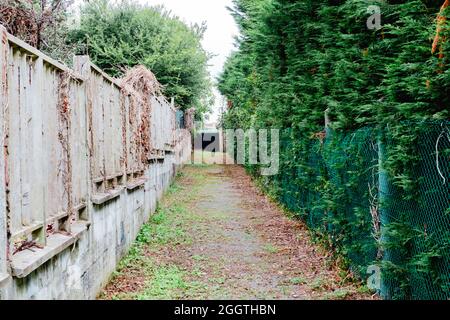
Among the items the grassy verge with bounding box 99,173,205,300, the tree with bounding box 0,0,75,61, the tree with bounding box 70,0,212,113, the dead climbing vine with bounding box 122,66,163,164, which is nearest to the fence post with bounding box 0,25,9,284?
the grassy verge with bounding box 99,173,205,300

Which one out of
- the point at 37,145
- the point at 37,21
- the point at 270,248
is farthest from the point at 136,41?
the point at 37,145

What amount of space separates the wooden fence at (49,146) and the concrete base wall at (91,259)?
16 centimetres

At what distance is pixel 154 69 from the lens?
23516mm

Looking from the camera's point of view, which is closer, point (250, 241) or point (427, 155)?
point (427, 155)

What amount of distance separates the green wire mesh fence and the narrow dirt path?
0.52 m

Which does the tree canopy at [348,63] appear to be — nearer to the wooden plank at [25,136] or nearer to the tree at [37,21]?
the wooden plank at [25,136]

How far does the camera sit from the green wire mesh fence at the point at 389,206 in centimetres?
394

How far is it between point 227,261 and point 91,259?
258 cm

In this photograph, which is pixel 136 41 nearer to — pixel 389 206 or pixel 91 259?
pixel 91 259

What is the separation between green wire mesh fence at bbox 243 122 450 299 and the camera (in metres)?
3.94

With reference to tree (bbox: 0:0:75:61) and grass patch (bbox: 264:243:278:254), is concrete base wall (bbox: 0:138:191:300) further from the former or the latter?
tree (bbox: 0:0:75:61)

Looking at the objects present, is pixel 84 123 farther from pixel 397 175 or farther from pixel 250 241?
pixel 250 241

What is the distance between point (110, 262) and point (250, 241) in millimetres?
3159
